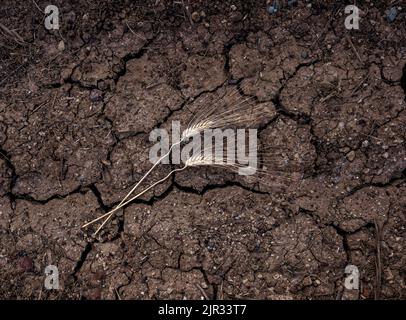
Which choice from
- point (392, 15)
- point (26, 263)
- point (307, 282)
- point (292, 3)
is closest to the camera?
point (307, 282)

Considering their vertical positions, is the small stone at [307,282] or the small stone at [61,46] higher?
the small stone at [61,46]

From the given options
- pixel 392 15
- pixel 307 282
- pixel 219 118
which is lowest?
pixel 307 282

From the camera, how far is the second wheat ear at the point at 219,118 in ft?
11.1

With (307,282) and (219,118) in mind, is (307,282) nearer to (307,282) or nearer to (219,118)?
(307,282)

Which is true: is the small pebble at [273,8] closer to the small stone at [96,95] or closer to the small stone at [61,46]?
the small stone at [96,95]

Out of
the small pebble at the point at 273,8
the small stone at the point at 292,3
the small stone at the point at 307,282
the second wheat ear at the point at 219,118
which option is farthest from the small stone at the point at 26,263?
the small stone at the point at 292,3

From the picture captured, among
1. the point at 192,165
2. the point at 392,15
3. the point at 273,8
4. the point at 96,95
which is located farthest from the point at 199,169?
the point at 392,15

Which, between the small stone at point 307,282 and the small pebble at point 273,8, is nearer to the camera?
the small stone at point 307,282

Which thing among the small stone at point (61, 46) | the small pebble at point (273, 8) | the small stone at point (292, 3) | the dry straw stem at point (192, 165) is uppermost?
the small stone at point (292, 3)

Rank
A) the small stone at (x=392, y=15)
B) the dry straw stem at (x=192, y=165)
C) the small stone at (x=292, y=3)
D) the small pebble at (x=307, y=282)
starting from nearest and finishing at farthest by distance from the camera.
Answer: the small pebble at (x=307, y=282) → the dry straw stem at (x=192, y=165) → the small stone at (x=392, y=15) → the small stone at (x=292, y=3)

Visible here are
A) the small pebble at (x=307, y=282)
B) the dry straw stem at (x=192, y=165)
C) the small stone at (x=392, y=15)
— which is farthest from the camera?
the small stone at (x=392, y=15)

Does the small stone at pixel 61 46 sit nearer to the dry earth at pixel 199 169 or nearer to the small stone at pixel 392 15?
the dry earth at pixel 199 169

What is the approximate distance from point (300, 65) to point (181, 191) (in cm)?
121

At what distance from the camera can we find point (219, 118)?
344 centimetres
